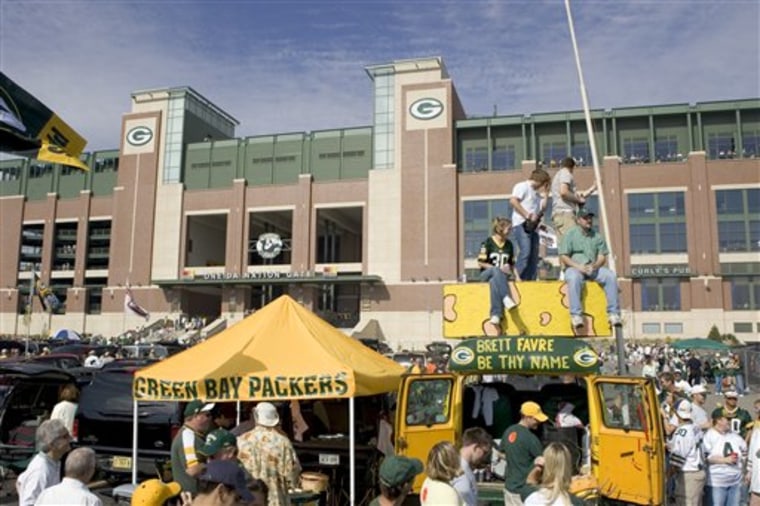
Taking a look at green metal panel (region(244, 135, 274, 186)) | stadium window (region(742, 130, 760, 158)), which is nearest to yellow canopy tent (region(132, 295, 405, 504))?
stadium window (region(742, 130, 760, 158))

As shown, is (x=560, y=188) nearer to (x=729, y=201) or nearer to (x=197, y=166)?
(x=729, y=201)

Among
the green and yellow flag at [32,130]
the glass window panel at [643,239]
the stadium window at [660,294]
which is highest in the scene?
the glass window panel at [643,239]

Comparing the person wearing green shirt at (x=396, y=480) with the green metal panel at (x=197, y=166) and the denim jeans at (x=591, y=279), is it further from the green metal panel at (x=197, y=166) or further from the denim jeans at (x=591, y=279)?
the green metal panel at (x=197, y=166)

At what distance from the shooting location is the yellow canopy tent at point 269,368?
23.3 ft

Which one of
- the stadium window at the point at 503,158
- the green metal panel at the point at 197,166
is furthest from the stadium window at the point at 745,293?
the green metal panel at the point at 197,166

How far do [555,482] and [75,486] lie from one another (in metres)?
3.35

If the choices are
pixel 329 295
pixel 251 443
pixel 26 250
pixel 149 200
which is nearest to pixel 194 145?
pixel 149 200

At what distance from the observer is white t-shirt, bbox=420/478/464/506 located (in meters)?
4.27

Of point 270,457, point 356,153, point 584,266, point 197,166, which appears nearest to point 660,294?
point 356,153

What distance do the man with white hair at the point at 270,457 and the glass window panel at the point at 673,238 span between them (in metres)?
56.2

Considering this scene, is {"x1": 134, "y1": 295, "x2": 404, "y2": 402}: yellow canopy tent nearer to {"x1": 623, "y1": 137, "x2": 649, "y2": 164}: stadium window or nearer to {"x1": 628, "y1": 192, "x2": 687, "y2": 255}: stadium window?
{"x1": 628, "y1": 192, "x2": 687, "y2": 255}: stadium window

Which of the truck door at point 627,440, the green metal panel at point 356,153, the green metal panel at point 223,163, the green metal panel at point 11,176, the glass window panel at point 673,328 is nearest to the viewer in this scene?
the truck door at point 627,440

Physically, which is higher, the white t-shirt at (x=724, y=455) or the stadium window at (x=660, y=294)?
the stadium window at (x=660, y=294)

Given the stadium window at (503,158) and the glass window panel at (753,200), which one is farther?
the stadium window at (503,158)
